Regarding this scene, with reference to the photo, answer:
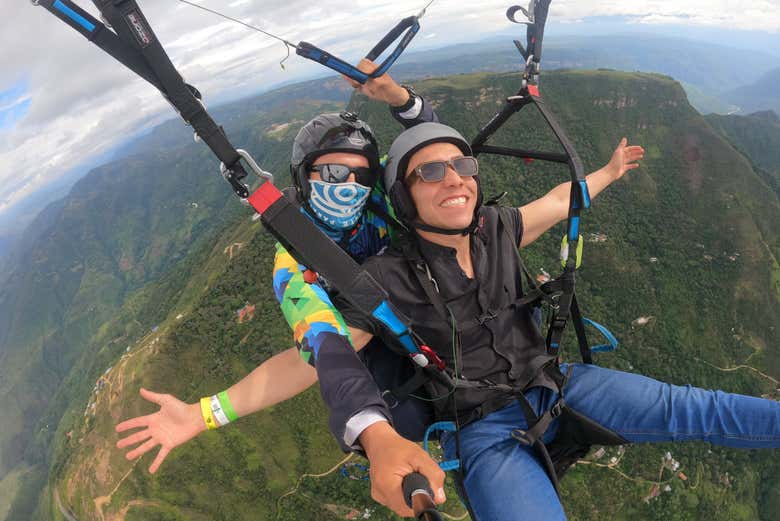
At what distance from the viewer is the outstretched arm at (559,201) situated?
4348 mm

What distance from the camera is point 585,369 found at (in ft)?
12.5

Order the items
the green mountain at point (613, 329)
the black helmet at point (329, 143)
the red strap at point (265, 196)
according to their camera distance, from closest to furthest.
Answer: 1. the red strap at point (265, 196)
2. the black helmet at point (329, 143)
3. the green mountain at point (613, 329)

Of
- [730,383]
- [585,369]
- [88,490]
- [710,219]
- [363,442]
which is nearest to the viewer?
[363,442]

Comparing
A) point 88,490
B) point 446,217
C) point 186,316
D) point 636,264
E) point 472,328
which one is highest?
point 446,217

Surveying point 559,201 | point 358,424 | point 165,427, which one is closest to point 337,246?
point 358,424

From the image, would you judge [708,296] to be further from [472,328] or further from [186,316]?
[186,316]

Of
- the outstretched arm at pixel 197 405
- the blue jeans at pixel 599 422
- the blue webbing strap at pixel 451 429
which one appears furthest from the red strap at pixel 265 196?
the blue jeans at pixel 599 422

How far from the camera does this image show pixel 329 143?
13.0 feet

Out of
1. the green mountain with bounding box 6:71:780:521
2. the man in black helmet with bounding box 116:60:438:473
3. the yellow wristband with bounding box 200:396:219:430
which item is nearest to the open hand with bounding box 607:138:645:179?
the man in black helmet with bounding box 116:60:438:473

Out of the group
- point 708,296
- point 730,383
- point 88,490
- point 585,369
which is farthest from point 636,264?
point 88,490

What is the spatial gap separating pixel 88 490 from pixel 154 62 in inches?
2441

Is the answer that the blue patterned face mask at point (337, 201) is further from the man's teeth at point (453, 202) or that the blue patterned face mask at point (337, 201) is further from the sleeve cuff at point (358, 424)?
the sleeve cuff at point (358, 424)

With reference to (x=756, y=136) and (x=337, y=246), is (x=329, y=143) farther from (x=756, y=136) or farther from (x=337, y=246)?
(x=756, y=136)

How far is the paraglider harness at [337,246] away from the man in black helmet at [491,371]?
8 centimetres
